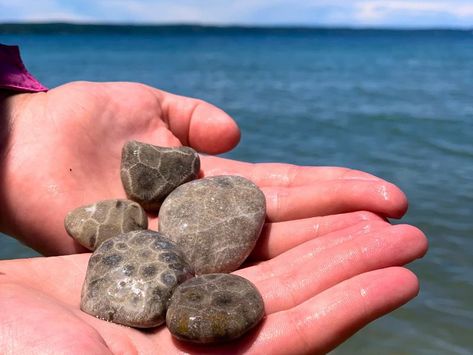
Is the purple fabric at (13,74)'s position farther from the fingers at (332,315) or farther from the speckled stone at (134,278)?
the fingers at (332,315)

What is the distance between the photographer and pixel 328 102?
44.6ft

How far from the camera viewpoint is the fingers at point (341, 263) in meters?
2.44

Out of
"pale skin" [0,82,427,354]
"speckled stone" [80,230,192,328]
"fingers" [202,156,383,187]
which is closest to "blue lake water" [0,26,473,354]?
"fingers" [202,156,383,187]

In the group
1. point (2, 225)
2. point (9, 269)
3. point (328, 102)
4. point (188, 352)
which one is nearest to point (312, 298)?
point (188, 352)

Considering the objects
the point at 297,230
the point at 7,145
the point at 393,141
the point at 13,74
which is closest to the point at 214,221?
the point at 297,230

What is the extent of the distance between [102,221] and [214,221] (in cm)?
64

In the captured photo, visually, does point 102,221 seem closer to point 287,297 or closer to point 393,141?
point 287,297

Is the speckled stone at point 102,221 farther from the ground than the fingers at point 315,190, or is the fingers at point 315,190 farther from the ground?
the fingers at point 315,190

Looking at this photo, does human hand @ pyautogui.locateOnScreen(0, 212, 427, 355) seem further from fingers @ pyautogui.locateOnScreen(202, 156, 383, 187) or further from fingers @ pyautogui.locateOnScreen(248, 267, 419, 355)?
fingers @ pyautogui.locateOnScreen(202, 156, 383, 187)

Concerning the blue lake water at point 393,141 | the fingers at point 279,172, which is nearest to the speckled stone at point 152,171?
the fingers at point 279,172

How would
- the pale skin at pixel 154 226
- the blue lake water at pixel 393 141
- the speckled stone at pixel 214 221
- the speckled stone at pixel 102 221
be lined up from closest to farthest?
the pale skin at pixel 154 226 → the speckled stone at pixel 214 221 → the speckled stone at pixel 102 221 → the blue lake water at pixel 393 141

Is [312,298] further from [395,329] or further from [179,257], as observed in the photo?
[395,329]

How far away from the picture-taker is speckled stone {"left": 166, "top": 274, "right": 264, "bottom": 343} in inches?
85.6

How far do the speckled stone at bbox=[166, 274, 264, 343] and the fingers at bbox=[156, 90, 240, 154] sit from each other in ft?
5.50
